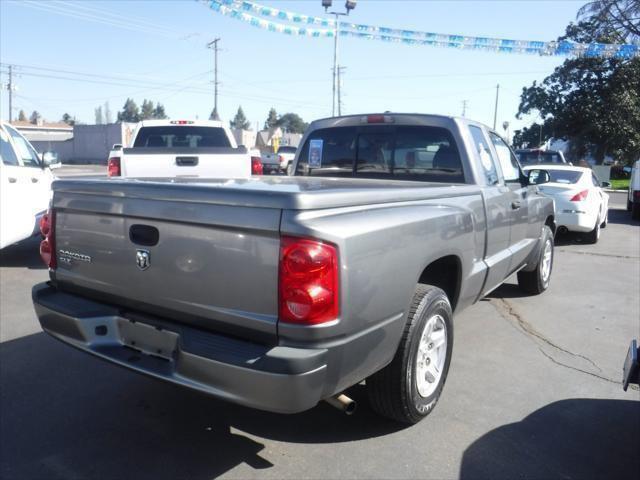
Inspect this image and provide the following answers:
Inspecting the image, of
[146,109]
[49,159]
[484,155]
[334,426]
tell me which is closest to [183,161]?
[49,159]

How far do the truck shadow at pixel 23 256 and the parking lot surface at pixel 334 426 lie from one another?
289 cm

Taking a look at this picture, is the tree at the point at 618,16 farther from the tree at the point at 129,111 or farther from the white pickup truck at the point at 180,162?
the tree at the point at 129,111

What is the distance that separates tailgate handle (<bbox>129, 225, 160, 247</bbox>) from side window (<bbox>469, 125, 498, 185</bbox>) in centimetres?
279

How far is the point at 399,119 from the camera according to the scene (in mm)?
4641

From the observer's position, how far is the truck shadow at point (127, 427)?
2.91 meters

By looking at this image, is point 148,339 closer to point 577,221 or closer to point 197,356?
point 197,356

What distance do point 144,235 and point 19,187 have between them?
5092 mm

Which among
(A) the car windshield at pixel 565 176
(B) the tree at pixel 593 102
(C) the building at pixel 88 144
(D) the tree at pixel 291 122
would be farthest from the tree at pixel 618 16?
(D) the tree at pixel 291 122

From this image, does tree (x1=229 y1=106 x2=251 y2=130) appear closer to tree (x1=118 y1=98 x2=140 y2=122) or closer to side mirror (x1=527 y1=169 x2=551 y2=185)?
tree (x1=118 y1=98 x2=140 y2=122)

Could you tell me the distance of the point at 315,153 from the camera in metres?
5.25

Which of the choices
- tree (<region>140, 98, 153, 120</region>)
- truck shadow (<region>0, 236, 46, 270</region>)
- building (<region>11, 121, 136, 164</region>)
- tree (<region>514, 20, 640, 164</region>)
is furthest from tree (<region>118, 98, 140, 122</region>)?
truck shadow (<region>0, 236, 46, 270</region>)

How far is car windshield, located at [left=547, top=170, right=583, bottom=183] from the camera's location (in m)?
10.5

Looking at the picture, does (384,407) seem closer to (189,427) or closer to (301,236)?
(189,427)

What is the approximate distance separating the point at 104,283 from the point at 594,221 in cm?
968
